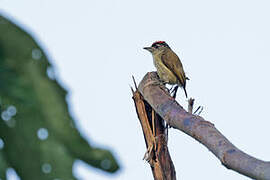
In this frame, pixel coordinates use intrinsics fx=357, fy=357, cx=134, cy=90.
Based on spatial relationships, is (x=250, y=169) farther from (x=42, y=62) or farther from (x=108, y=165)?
(x=42, y=62)

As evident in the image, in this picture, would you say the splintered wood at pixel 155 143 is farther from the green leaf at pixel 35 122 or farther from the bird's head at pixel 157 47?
the bird's head at pixel 157 47

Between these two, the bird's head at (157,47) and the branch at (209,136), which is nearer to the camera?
the branch at (209,136)

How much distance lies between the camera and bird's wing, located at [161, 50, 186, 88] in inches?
252

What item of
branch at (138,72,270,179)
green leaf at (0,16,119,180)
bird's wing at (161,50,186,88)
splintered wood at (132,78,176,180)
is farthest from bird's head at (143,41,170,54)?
green leaf at (0,16,119,180)

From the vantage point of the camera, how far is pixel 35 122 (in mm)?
749

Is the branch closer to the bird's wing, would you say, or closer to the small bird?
the small bird

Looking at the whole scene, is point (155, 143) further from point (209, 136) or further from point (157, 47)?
point (157, 47)

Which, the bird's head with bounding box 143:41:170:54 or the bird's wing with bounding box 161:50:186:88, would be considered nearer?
the bird's wing with bounding box 161:50:186:88

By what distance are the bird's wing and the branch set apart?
10.7 ft

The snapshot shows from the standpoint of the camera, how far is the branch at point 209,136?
1.06 m

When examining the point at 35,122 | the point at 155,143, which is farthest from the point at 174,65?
the point at 35,122

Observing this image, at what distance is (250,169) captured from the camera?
1.07 metres

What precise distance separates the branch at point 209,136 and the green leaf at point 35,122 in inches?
16.5

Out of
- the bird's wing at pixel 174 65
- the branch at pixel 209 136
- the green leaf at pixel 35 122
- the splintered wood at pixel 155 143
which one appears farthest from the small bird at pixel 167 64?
the green leaf at pixel 35 122
